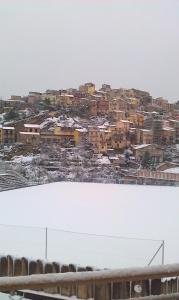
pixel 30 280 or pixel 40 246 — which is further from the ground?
pixel 30 280

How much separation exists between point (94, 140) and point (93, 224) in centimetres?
866

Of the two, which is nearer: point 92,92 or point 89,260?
point 89,260

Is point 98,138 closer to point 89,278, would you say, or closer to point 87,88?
point 87,88

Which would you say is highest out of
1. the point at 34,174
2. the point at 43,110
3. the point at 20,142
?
the point at 43,110

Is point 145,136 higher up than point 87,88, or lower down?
lower down

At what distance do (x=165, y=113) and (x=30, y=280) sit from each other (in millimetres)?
15315

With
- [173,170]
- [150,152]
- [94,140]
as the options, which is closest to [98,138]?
[94,140]

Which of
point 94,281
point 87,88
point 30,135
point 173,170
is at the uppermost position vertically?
point 87,88

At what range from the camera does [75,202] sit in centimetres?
975

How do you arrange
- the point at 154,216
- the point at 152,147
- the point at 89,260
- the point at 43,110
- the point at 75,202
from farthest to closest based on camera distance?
the point at 43,110, the point at 152,147, the point at 75,202, the point at 154,216, the point at 89,260

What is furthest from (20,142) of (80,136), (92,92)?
(92,92)

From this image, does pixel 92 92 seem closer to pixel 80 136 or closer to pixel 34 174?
pixel 80 136

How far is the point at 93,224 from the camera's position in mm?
7137

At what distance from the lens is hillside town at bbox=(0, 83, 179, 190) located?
1514 centimetres
